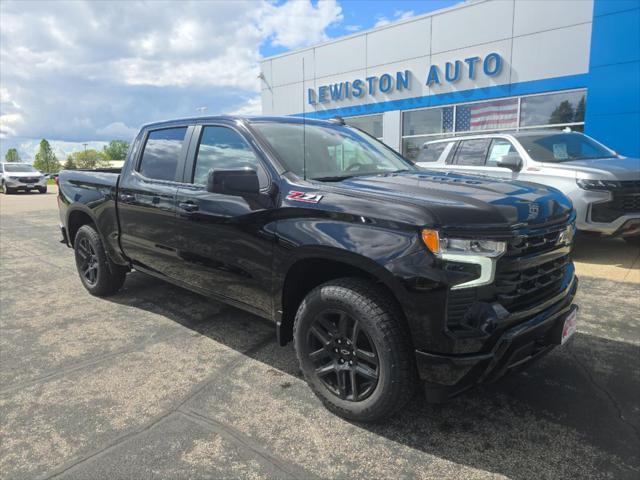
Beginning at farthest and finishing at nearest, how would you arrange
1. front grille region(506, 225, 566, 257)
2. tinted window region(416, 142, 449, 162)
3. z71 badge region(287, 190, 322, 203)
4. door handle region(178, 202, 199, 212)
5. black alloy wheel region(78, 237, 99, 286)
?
tinted window region(416, 142, 449, 162) → black alloy wheel region(78, 237, 99, 286) → door handle region(178, 202, 199, 212) → z71 badge region(287, 190, 322, 203) → front grille region(506, 225, 566, 257)

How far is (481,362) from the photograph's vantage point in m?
2.11

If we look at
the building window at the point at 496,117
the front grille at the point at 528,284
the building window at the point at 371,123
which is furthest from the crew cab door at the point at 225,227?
the building window at the point at 371,123

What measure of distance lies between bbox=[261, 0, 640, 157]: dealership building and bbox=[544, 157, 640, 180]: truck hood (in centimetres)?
589

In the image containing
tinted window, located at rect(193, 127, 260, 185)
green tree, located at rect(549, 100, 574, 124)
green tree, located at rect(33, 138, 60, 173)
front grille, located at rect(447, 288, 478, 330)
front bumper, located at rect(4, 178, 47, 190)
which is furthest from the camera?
green tree, located at rect(33, 138, 60, 173)

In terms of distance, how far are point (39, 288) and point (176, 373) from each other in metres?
3.16

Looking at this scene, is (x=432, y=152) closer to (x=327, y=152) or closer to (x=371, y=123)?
(x=327, y=152)

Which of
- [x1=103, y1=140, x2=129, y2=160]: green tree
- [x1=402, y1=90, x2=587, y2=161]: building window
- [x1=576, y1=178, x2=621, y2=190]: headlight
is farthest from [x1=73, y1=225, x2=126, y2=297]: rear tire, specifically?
[x1=103, y1=140, x2=129, y2=160]: green tree

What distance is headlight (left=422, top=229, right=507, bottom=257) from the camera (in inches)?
82.7

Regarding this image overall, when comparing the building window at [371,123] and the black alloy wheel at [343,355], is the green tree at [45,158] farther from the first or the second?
the black alloy wheel at [343,355]

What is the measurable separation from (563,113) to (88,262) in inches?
460

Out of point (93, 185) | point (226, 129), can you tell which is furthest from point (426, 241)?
point (93, 185)

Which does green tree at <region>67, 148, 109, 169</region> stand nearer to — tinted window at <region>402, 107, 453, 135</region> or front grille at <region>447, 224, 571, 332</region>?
tinted window at <region>402, 107, 453, 135</region>

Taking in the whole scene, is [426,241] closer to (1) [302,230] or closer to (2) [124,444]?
(1) [302,230]

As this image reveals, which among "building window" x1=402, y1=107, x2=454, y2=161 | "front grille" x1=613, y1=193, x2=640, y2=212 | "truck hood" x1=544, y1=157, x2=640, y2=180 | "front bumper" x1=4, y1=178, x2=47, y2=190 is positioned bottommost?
"front bumper" x1=4, y1=178, x2=47, y2=190
